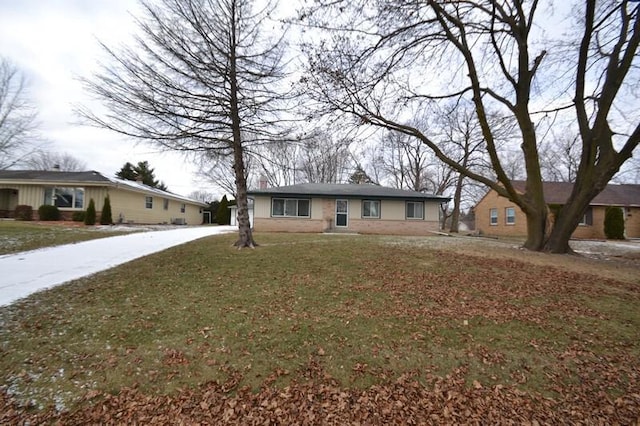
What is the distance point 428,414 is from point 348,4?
873 cm

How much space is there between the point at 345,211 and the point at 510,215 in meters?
13.6

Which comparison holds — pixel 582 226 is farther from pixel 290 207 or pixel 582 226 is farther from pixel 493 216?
pixel 290 207

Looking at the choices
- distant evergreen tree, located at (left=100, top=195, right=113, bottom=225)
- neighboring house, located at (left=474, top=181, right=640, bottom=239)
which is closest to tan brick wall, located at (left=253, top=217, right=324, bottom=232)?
distant evergreen tree, located at (left=100, top=195, right=113, bottom=225)

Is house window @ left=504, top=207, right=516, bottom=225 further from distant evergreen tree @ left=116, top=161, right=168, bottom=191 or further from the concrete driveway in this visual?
distant evergreen tree @ left=116, top=161, right=168, bottom=191

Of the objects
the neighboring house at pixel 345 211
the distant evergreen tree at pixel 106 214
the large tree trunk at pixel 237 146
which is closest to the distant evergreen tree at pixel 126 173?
the distant evergreen tree at pixel 106 214

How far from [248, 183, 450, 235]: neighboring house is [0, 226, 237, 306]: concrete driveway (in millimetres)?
9034

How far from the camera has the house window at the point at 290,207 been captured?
Answer: 63.0ft

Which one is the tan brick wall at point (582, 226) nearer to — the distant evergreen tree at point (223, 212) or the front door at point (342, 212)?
the front door at point (342, 212)

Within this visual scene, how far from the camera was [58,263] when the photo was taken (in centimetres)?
712

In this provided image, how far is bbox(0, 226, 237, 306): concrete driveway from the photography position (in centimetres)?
536

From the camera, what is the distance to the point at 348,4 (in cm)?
762

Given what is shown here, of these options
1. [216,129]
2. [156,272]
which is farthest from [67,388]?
[216,129]

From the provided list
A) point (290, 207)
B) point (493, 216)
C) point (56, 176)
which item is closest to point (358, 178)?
point (493, 216)

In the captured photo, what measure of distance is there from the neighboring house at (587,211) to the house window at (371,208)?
10859mm
